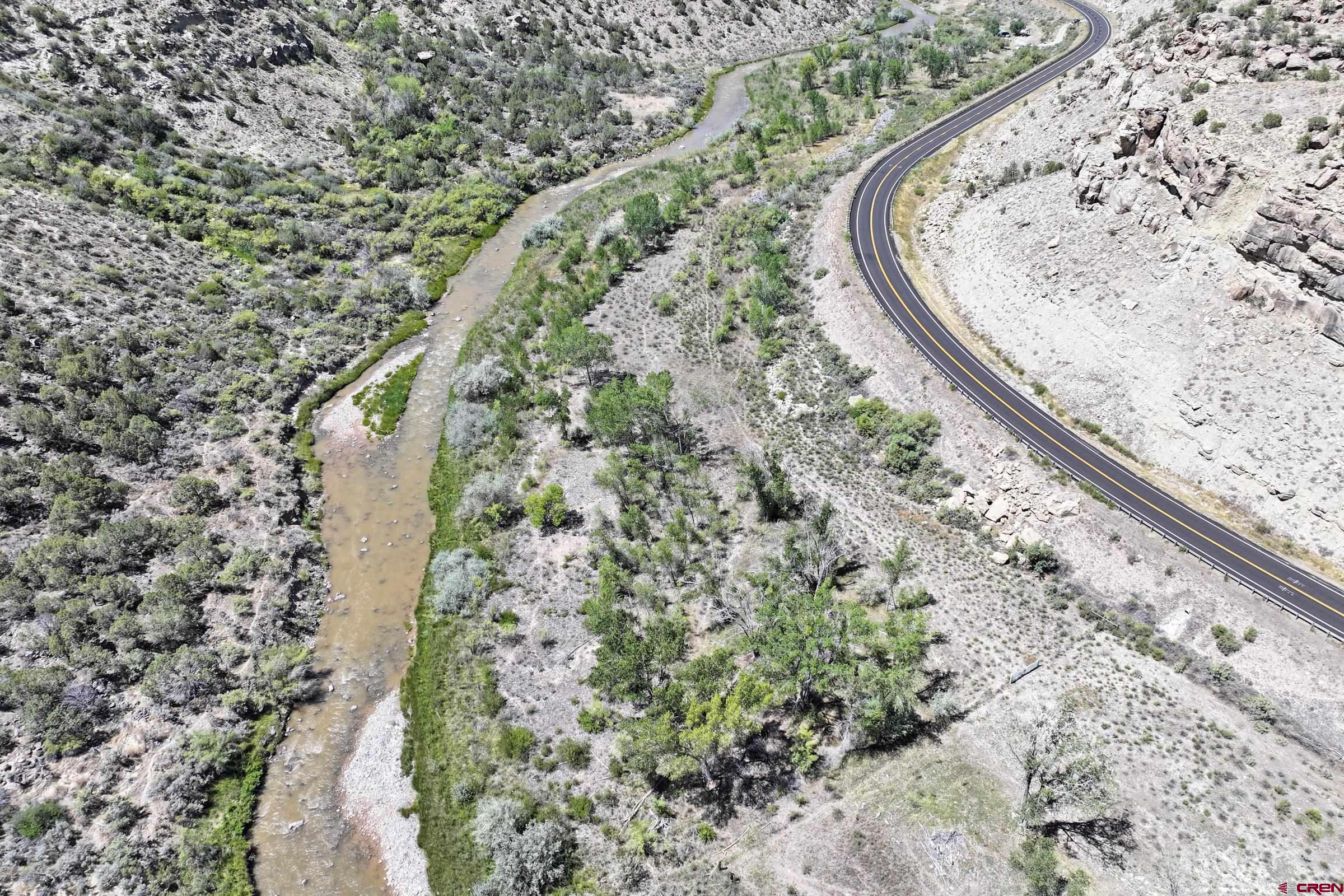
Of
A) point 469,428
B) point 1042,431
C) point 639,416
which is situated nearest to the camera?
point 1042,431

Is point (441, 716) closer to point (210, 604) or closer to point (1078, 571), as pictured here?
point (210, 604)

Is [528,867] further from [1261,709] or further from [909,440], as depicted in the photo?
[1261,709]

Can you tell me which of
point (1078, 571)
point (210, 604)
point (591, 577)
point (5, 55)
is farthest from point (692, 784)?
point (5, 55)

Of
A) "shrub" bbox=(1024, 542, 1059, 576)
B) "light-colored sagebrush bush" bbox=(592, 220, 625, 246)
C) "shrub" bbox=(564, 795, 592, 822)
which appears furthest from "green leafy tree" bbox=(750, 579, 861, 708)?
"light-colored sagebrush bush" bbox=(592, 220, 625, 246)

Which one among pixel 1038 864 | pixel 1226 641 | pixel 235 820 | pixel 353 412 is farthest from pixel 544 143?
pixel 1038 864

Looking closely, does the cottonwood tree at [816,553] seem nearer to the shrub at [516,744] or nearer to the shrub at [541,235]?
the shrub at [516,744]

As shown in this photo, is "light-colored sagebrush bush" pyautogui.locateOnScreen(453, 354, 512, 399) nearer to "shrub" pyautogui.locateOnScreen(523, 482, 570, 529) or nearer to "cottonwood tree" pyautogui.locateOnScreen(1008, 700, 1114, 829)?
"shrub" pyautogui.locateOnScreen(523, 482, 570, 529)
